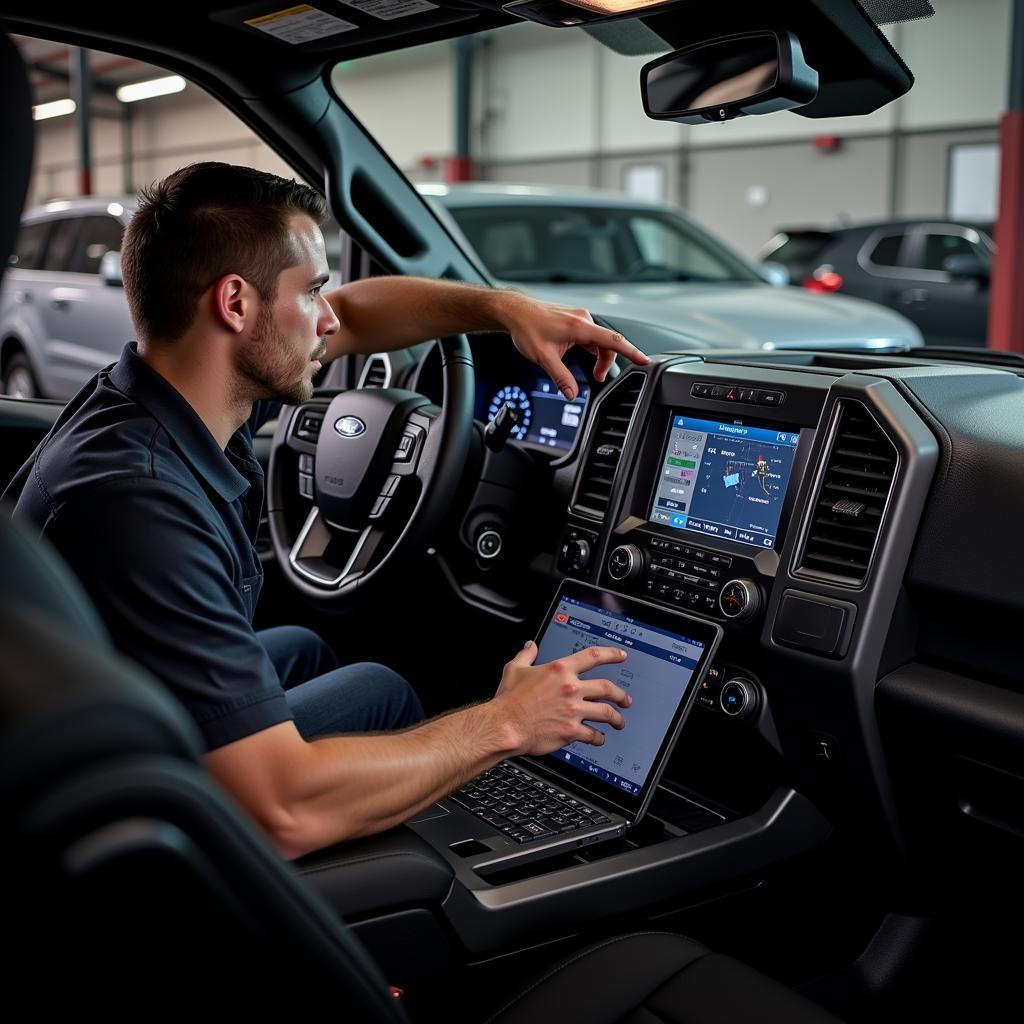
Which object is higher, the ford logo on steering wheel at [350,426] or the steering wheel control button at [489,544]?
the ford logo on steering wheel at [350,426]

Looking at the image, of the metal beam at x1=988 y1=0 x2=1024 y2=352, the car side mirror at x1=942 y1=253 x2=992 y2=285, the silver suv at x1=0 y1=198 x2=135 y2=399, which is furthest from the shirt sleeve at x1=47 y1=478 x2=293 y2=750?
the metal beam at x1=988 y1=0 x2=1024 y2=352

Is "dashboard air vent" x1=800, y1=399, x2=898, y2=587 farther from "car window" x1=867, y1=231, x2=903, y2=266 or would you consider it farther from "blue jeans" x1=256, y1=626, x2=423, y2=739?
"car window" x1=867, y1=231, x2=903, y2=266

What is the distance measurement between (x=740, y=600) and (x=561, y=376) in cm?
44

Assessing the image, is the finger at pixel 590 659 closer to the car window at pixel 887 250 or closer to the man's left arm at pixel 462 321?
the man's left arm at pixel 462 321

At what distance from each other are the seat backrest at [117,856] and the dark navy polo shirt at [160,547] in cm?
56

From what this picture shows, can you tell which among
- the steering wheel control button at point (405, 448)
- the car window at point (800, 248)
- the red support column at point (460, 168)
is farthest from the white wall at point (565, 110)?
the steering wheel control button at point (405, 448)

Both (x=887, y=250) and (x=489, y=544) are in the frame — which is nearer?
(x=489, y=544)

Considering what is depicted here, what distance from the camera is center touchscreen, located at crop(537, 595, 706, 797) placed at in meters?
1.75

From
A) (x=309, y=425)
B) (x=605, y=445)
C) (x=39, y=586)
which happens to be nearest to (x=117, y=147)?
(x=309, y=425)

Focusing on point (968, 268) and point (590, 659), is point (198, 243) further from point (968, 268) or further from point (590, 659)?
point (968, 268)

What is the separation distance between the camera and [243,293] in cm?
150

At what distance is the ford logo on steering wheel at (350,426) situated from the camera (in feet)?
7.66

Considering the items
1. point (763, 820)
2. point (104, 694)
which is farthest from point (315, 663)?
point (104, 694)

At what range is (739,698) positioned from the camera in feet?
5.98
